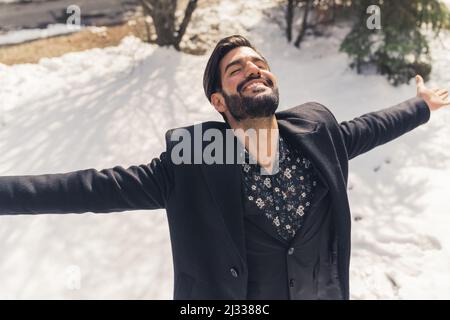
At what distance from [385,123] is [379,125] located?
47 millimetres

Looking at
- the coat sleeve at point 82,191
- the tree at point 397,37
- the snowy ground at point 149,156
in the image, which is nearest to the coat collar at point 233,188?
the coat sleeve at point 82,191

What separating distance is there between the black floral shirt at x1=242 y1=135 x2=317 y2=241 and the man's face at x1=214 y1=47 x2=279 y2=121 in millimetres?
208

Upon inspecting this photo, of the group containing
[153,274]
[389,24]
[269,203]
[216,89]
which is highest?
[389,24]

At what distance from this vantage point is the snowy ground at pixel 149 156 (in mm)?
3395

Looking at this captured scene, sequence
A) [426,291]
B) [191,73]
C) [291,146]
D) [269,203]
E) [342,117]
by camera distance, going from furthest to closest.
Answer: [191,73], [342,117], [426,291], [291,146], [269,203]

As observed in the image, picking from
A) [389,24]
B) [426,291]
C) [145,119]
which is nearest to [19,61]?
[145,119]

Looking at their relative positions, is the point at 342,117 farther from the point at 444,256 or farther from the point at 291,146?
the point at 291,146

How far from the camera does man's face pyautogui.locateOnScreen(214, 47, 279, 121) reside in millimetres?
1815

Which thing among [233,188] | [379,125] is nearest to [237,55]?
[233,188]

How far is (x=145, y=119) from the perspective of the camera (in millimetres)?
5207

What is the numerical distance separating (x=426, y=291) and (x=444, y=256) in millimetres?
426

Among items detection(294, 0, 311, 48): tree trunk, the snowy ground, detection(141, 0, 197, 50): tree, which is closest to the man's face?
the snowy ground

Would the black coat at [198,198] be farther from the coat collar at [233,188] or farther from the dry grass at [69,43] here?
the dry grass at [69,43]

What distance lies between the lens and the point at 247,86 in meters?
1.85
